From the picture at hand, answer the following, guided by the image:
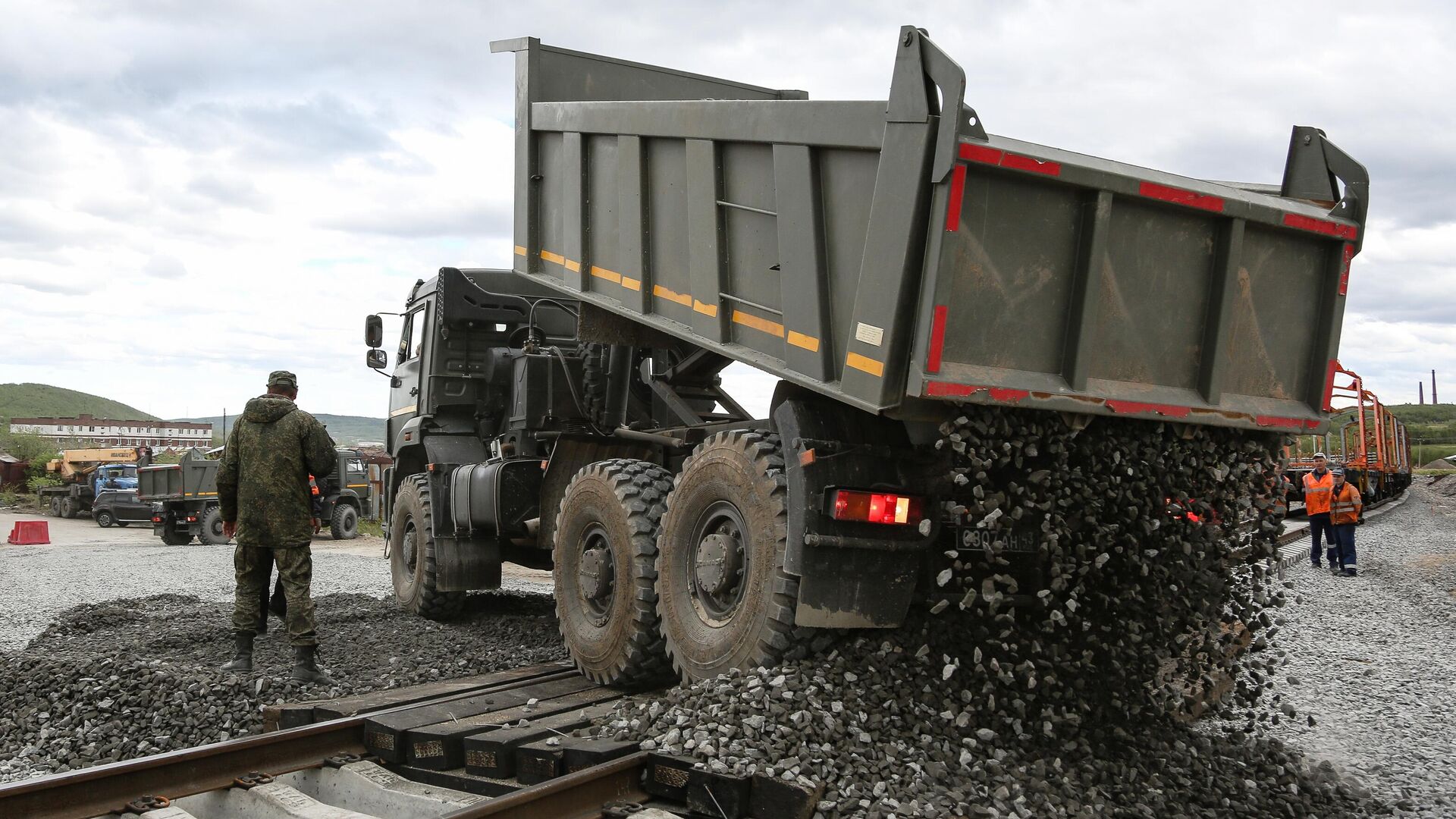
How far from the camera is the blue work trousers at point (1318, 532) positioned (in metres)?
14.0

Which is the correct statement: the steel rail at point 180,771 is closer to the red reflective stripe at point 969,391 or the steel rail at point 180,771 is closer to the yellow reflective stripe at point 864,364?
the yellow reflective stripe at point 864,364

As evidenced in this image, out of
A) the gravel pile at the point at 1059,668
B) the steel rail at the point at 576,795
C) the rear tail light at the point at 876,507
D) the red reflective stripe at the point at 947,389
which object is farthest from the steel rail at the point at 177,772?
the red reflective stripe at the point at 947,389

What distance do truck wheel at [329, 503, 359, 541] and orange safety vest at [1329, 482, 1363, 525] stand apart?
20.4m

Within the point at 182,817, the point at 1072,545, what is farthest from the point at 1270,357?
the point at 182,817

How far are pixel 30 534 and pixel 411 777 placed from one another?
22.1m

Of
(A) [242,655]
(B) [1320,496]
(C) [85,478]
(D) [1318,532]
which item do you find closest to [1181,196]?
(A) [242,655]

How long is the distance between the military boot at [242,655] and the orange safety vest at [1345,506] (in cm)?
1192

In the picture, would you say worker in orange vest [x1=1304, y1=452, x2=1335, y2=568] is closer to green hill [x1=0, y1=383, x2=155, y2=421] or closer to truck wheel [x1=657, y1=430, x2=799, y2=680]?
truck wheel [x1=657, y1=430, x2=799, y2=680]

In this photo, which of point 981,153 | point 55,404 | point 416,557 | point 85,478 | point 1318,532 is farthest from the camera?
point 55,404

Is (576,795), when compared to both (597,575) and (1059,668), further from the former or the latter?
(597,575)

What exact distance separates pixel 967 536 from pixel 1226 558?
3.83 feet

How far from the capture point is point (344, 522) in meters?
26.0

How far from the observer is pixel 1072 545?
14.2 feet

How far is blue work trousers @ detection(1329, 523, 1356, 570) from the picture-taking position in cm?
1369
